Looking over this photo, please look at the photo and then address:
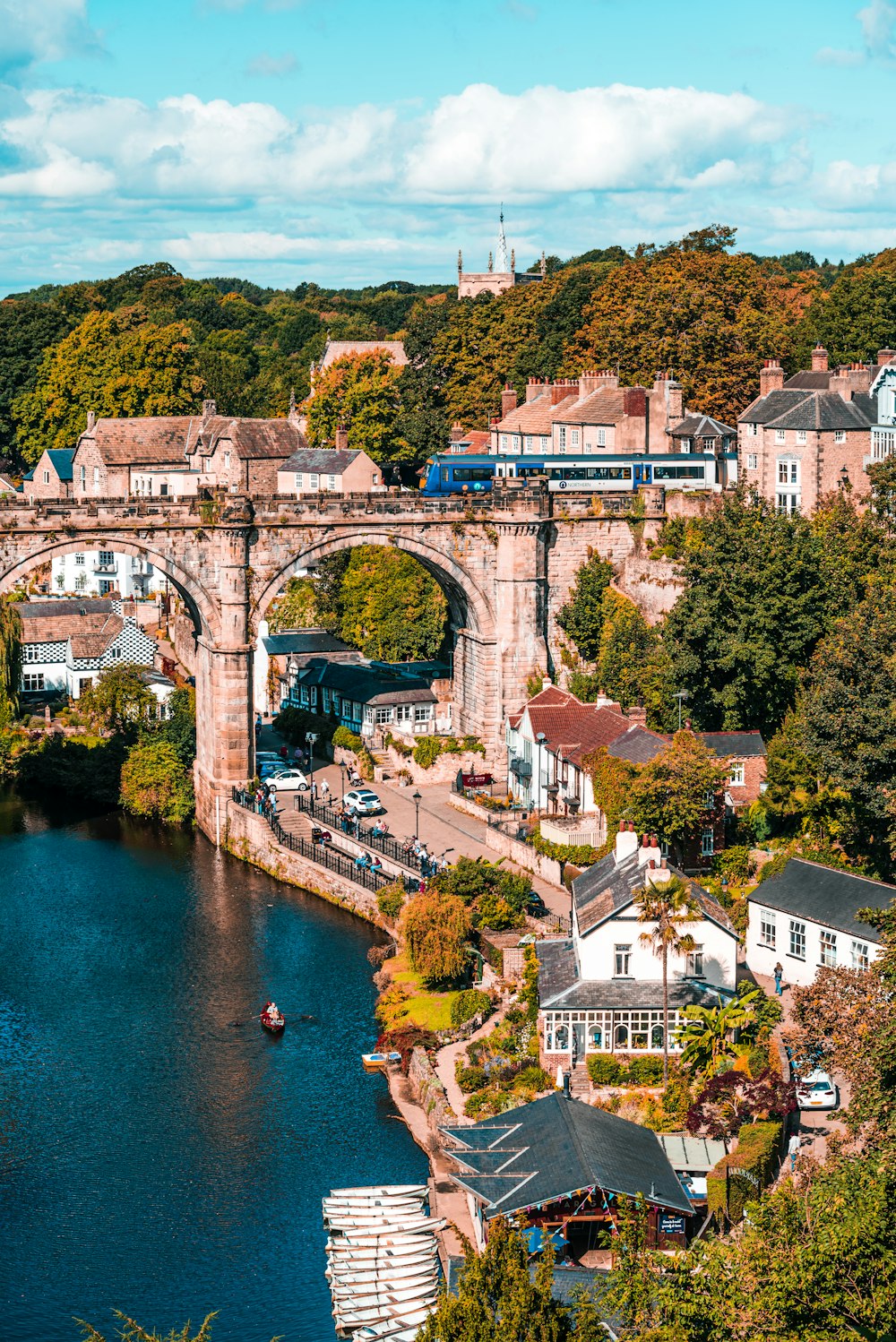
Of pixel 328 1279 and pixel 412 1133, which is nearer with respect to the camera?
pixel 328 1279

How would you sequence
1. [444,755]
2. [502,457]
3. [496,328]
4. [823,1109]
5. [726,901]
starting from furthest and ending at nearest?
[496,328] → [502,457] → [444,755] → [726,901] → [823,1109]

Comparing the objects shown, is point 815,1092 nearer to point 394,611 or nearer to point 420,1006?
point 420,1006

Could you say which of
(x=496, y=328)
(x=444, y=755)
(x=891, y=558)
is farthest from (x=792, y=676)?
(x=496, y=328)

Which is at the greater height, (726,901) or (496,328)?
(496,328)

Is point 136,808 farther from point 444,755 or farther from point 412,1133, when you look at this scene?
point 412,1133

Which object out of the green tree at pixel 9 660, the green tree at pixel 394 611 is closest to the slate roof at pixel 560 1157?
the green tree at pixel 9 660

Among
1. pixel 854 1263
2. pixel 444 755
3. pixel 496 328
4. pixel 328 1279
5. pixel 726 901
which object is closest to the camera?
pixel 854 1263

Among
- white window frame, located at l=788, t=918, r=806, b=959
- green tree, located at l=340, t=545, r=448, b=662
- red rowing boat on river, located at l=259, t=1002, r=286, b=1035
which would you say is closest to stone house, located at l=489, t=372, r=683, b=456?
green tree, located at l=340, t=545, r=448, b=662
